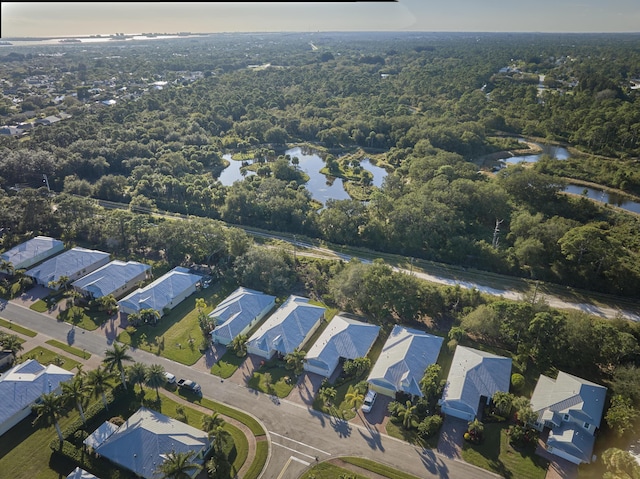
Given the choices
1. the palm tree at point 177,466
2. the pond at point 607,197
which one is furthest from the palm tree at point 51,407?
the pond at point 607,197

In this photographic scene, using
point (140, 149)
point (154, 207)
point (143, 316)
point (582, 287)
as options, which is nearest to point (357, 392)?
point (143, 316)

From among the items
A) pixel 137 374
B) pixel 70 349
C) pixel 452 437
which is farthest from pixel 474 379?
pixel 70 349

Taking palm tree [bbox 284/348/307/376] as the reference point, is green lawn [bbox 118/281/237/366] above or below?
below

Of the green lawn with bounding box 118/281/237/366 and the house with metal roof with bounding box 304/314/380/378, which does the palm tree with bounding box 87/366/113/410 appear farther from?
the house with metal roof with bounding box 304/314/380/378

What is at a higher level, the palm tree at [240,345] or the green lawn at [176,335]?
the palm tree at [240,345]

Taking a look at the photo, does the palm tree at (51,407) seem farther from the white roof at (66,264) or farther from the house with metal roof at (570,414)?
the house with metal roof at (570,414)

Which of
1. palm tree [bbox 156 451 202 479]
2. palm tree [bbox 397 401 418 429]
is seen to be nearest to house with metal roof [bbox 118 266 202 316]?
palm tree [bbox 156 451 202 479]

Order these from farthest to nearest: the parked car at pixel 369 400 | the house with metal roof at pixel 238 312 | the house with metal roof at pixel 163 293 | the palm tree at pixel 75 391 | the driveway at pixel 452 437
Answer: the house with metal roof at pixel 163 293, the house with metal roof at pixel 238 312, the parked car at pixel 369 400, the driveway at pixel 452 437, the palm tree at pixel 75 391
